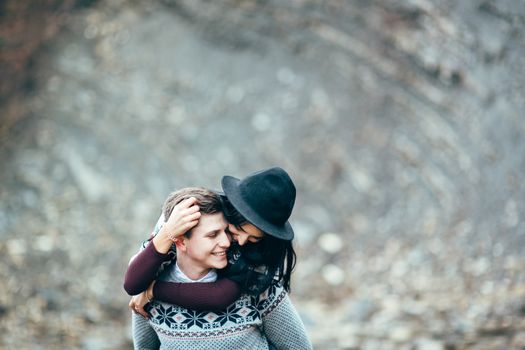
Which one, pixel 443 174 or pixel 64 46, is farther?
pixel 64 46

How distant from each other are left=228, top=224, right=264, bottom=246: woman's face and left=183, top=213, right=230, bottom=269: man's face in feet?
0.11

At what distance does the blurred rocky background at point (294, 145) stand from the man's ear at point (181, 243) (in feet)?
14.4

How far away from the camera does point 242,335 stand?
9.43ft

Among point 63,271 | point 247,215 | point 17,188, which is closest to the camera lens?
point 247,215

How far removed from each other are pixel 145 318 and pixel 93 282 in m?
6.20

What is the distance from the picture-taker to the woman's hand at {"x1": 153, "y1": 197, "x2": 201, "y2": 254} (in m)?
2.70

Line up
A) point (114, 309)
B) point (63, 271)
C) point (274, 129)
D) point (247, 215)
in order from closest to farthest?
point (247, 215)
point (114, 309)
point (63, 271)
point (274, 129)

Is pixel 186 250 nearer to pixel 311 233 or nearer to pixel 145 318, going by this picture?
pixel 145 318

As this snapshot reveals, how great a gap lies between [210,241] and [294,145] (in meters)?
7.94

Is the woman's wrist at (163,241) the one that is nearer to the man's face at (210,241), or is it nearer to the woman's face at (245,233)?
the man's face at (210,241)

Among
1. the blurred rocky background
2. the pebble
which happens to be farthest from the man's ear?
the pebble

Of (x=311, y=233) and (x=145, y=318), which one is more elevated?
(x=145, y=318)

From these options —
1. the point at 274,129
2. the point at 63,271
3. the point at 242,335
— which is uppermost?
the point at 242,335

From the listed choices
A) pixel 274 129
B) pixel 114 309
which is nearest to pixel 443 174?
pixel 274 129
